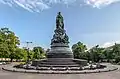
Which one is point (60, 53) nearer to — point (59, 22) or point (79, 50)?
point (59, 22)

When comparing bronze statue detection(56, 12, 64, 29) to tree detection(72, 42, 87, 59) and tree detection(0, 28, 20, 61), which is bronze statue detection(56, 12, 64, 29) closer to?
tree detection(0, 28, 20, 61)

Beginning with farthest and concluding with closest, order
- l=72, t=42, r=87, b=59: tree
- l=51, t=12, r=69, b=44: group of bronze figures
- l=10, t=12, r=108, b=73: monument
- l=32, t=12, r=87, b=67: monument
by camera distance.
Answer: l=72, t=42, r=87, b=59: tree < l=51, t=12, r=69, b=44: group of bronze figures < l=32, t=12, r=87, b=67: monument < l=10, t=12, r=108, b=73: monument

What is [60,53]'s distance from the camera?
41531mm

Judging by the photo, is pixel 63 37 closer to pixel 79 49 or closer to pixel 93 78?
pixel 93 78

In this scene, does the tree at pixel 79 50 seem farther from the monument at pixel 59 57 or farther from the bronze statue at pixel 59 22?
the monument at pixel 59 57

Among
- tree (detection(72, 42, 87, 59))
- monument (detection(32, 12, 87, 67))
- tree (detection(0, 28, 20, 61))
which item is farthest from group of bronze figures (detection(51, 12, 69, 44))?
tree (detection(72, 42, 87, 59))

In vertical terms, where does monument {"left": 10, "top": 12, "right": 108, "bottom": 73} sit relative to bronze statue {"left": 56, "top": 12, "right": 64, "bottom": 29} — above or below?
below

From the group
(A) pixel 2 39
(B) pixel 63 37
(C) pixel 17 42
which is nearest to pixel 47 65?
(B) pixel 63 37

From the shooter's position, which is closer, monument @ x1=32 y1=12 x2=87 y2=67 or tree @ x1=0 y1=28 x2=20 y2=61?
monument @ x1=32 y1=12 x2=87 y2=67

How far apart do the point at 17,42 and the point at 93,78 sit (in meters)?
50.5

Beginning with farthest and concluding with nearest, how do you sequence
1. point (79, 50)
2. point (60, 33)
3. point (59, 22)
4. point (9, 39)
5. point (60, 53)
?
point (79, 50), point (9, 39), point (59, 22), point (60, 33), point (60, 53)

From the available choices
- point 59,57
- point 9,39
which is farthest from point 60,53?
point 9,39

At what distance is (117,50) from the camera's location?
73000mm

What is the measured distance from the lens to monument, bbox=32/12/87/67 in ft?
125
